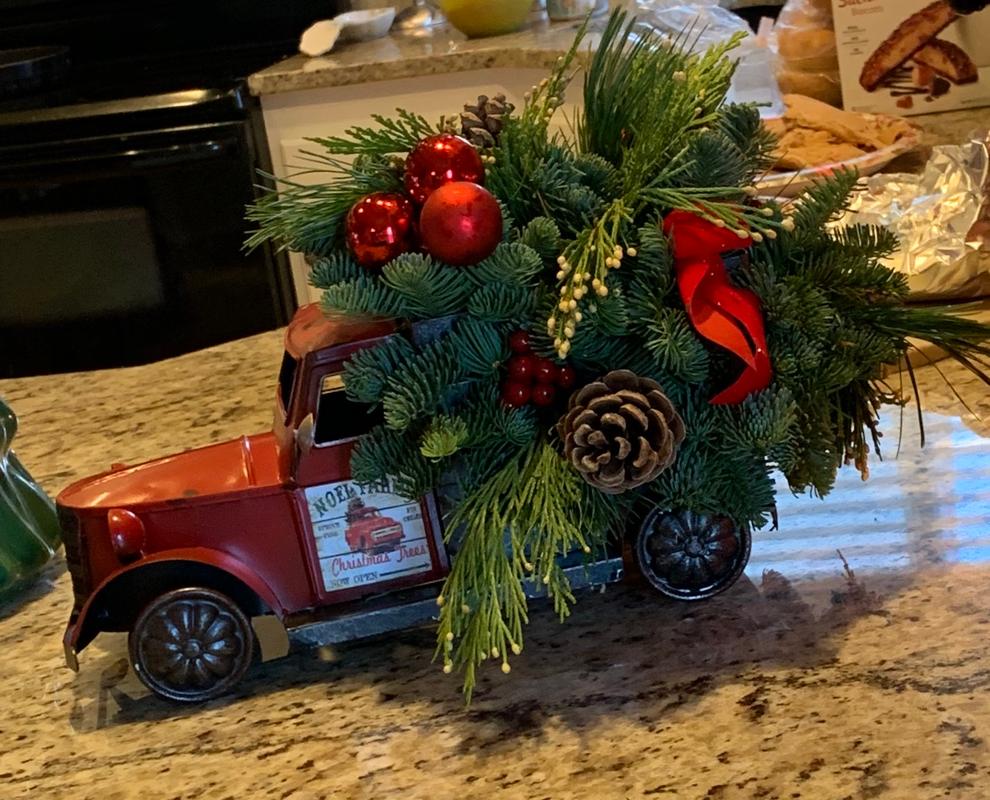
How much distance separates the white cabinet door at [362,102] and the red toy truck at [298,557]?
1.28 meters

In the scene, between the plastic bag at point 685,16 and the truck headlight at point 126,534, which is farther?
the plastic bag at point 685,16

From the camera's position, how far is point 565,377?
64 centimetres

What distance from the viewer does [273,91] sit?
6.64 ft

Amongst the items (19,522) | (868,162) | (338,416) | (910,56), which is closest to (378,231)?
(338,416)

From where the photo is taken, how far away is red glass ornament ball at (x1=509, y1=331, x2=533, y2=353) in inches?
24.8

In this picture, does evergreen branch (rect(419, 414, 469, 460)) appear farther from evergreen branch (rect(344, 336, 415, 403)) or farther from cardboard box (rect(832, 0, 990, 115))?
cardboard box (rect(832, 0, 990, 115))

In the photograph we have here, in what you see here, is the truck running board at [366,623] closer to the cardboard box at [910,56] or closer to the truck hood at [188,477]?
the truck hood at [188,477]

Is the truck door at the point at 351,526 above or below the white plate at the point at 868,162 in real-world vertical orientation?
below

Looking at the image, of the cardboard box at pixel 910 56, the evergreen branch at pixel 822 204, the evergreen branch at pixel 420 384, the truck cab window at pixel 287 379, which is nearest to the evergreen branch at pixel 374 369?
the evergreen branch at pixel 420 384

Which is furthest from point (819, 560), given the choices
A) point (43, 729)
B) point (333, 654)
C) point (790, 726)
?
point (43, 729)

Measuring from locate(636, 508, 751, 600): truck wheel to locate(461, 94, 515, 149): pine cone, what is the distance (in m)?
0.26

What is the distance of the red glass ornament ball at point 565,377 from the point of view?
64 cm

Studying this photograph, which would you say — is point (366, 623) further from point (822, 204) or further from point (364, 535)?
point (822, 204)

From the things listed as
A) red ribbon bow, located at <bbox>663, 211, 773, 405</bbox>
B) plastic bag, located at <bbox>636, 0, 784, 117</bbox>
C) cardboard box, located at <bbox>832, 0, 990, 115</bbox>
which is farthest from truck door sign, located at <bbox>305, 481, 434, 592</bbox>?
cardboard box, located at <bbox>832, 0, 990, 115</bbox>
